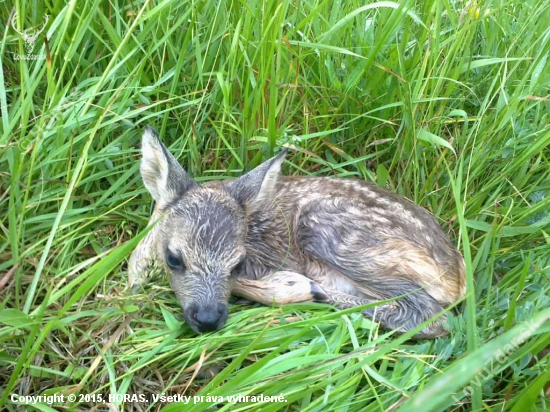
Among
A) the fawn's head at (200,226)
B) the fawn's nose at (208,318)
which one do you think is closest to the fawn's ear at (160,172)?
the fawn's head at (200,226)

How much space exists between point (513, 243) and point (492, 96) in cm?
127

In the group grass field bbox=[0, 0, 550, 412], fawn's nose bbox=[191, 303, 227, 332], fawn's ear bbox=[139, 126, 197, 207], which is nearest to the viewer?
grass field bbox=[0, 0, 550, 412]

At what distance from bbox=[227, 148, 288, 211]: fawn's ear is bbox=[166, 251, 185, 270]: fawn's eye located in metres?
0.59

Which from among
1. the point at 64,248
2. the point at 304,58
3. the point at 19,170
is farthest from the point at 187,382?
the point at 304,58

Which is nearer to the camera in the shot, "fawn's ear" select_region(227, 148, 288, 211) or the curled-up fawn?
the curled-up fawn

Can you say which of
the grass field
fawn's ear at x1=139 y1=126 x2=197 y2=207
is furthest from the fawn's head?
the grass field

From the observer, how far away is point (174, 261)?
143 inches

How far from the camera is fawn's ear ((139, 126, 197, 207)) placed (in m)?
3.58

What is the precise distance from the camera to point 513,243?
4.03 meters

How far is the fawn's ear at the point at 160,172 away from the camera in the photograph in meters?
3.58

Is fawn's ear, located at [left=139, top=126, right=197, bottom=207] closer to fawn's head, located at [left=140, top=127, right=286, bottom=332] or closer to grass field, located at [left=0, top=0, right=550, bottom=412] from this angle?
fawn's head, located at [left=140, top=127, right=286, bottom=332]

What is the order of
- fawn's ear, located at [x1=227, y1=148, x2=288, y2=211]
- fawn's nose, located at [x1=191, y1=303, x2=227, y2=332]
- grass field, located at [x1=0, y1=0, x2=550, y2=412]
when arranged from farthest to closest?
1. fawn's ear, located at [x1=227, y1=148, x2=288, y2=211]
2. fawn's nose, located at [x1=191, y1=303, x2=227, y2=332]
3. grass field, located at [x1=0, y1=0, x2=550, y2=412]

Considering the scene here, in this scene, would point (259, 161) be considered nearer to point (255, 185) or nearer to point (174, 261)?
point (255, 185)

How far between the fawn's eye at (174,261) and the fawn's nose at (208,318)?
1.13ft
